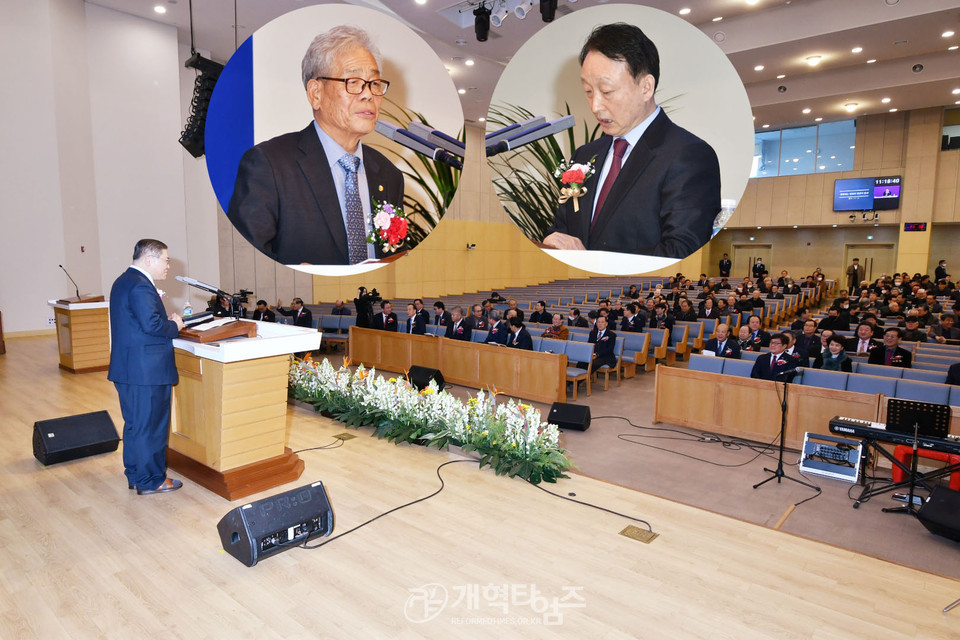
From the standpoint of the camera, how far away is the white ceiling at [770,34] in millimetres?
10766

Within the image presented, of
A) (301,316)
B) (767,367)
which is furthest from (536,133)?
(301,316)

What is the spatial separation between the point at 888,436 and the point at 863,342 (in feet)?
14.0

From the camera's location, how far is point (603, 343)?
8.80m

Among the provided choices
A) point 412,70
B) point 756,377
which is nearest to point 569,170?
point 412,70

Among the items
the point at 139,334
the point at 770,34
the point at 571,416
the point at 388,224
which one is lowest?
the point at 571,416

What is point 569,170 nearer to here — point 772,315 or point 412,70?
point 412,70

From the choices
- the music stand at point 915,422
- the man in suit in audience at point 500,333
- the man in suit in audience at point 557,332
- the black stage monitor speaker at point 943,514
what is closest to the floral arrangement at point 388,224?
the black stage monitor speaker at point 943,514

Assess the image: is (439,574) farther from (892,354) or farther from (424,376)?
(892,354)

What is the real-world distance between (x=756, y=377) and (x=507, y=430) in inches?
137

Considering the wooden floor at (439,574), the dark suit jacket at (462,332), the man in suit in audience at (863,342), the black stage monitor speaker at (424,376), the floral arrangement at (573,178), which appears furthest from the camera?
the dark suit jacket at (462,332)

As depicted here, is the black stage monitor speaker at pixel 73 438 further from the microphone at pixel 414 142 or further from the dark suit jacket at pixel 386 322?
the dark suit jacket at pixel 386 322

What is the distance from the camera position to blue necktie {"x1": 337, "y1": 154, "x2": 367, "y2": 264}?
288 centimetres

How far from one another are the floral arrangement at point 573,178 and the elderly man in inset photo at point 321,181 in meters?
0.83

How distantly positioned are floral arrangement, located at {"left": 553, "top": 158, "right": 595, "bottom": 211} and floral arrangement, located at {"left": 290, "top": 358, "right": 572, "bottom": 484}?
2.20 metres
